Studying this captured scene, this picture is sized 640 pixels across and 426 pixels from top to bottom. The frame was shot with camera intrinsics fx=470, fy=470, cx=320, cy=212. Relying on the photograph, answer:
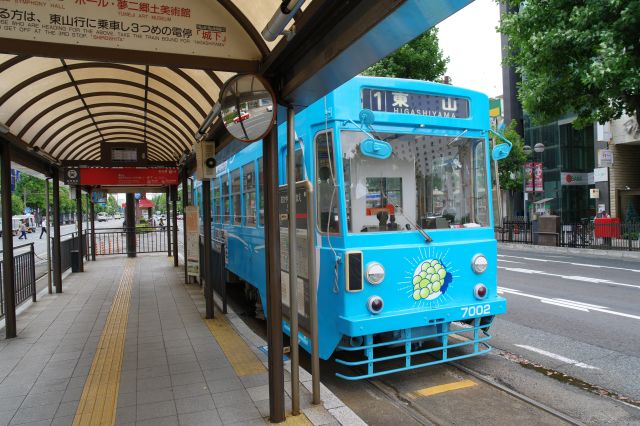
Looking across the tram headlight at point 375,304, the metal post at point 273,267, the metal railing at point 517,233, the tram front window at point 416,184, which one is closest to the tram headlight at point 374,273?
the tram headlight at point 375,304

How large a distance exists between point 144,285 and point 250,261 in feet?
17.8

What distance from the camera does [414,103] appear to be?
185 inches

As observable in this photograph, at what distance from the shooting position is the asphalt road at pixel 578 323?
513cm

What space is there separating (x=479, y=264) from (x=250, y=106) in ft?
9.37

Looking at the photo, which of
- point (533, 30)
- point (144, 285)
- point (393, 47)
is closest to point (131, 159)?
point (144, 285)

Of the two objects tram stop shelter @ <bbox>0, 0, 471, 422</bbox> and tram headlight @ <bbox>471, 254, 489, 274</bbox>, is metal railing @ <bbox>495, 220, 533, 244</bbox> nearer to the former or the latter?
tram headlight @ <bbox>471, 254, 489, 274</bbox>

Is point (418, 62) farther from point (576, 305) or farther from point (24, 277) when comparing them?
point (24, 277)

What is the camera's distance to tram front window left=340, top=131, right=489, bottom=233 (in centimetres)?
448

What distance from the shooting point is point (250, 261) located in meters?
6.66

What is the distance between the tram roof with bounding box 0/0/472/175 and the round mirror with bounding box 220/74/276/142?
158 mm

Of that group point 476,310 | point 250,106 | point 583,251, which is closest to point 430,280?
point 476,310

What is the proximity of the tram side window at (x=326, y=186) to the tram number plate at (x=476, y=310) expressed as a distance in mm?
1553

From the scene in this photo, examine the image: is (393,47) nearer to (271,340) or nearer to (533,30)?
(271,340)

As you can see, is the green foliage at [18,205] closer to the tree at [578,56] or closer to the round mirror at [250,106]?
the tree at [578,56]
